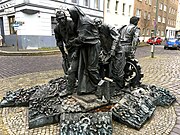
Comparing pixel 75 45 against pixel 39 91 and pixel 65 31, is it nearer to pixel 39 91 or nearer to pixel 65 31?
pixel 65 31

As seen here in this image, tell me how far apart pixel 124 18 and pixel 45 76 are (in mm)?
25054

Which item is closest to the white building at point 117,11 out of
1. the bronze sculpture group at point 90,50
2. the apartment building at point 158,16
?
the apartment building at point 158,16

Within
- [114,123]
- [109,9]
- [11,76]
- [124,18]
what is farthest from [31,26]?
[124,18]

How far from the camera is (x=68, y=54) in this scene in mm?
4797

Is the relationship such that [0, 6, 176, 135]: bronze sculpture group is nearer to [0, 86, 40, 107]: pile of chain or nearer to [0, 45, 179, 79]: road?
[0, 86, 40, 107]: pile of chain

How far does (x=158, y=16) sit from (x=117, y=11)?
57.8 feet

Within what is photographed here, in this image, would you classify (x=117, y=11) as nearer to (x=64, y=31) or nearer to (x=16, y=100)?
(x=64, y=31)

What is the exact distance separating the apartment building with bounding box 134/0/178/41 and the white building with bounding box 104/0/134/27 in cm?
217

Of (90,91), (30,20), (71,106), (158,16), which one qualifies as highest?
(158,16)

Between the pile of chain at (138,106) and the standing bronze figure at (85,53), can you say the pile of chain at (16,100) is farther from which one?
the pile of chain at (138,106)

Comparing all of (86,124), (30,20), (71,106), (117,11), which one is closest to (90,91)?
(71,106)

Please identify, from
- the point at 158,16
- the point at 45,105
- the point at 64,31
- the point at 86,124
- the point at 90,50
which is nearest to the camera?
the point at 86,124

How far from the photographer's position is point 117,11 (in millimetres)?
28719

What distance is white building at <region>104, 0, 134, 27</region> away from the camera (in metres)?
26.8
